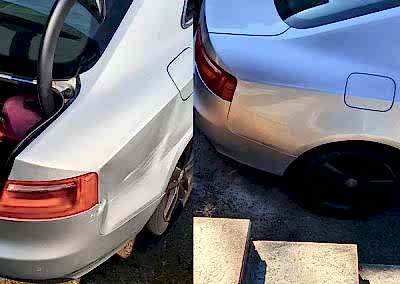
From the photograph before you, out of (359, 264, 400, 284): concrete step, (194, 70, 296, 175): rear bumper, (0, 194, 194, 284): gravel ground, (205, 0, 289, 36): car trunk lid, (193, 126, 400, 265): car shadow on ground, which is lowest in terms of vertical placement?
(359, 264, 400, 284): concrete step

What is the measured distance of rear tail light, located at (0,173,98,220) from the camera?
66.7 inches

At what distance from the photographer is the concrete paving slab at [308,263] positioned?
2.34 m

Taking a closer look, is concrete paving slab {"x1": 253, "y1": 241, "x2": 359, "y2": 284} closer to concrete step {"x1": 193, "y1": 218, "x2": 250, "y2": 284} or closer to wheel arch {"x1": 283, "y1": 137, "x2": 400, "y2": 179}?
concrete step {"x1": 193, "y1": 218, "x2": 250, "y2": 284}

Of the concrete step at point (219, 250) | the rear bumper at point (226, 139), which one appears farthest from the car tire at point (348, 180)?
the concrete step at point (219, 250)

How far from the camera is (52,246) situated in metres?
1.79

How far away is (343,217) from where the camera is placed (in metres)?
2.69

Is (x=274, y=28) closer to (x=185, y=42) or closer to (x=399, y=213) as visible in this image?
(x=185, y=42)

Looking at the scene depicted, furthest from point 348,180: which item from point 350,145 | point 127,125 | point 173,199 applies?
point 127,125

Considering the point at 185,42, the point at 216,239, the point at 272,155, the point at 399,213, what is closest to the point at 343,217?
the point at 399,213

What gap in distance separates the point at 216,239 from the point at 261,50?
28.3 inches

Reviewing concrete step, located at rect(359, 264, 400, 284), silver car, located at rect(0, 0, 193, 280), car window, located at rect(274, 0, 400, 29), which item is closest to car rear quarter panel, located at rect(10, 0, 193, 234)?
silver car, located at rect(0, 0, 193, 280)

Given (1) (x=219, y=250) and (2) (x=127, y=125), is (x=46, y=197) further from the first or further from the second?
(1) (x=219, y=250)

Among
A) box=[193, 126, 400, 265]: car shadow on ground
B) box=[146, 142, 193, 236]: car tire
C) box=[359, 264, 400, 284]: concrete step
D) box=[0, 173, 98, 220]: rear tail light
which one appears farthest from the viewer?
box=[193, 126, 400, 265]: car shadow on ground

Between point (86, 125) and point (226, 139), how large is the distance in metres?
0.87
